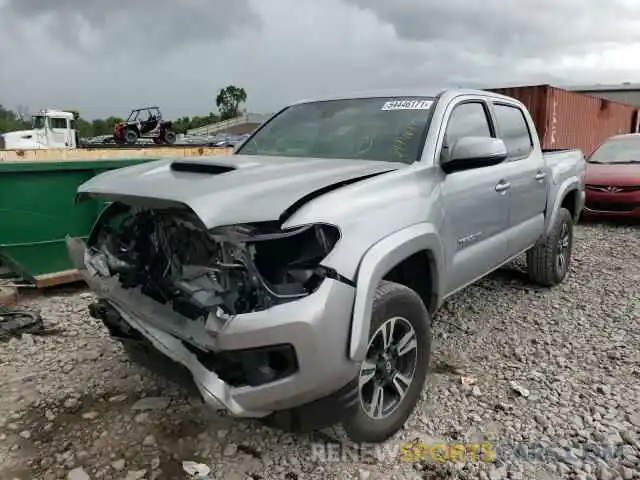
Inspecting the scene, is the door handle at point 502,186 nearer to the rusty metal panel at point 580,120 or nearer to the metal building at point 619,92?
the rusty metal panel at point 580,120

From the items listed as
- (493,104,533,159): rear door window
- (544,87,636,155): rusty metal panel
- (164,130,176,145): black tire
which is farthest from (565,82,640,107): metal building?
(493,104,533,159): rear door window

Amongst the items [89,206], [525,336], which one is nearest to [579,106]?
[525,336]

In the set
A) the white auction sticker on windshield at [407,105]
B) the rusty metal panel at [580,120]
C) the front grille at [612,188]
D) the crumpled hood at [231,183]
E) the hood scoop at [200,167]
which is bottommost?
the front grille at [612,188]

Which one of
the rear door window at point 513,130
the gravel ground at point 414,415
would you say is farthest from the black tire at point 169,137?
the rear door window at point 513,130

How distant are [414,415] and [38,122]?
72.2 ft

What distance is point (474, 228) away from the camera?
11.2 ft

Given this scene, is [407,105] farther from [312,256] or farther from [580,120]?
[580,120]

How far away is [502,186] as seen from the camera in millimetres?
3771

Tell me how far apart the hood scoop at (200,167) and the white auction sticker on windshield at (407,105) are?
1333mm

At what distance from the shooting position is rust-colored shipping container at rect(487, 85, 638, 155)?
1266 centimetres

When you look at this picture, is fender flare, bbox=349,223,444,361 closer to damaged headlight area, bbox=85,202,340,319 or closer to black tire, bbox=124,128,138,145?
damaged headlight area, bbox=85,202,340,319

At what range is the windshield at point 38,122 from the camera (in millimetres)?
20594

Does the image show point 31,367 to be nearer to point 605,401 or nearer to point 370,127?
point 370,127

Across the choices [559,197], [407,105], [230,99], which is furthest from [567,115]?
[230,99]
